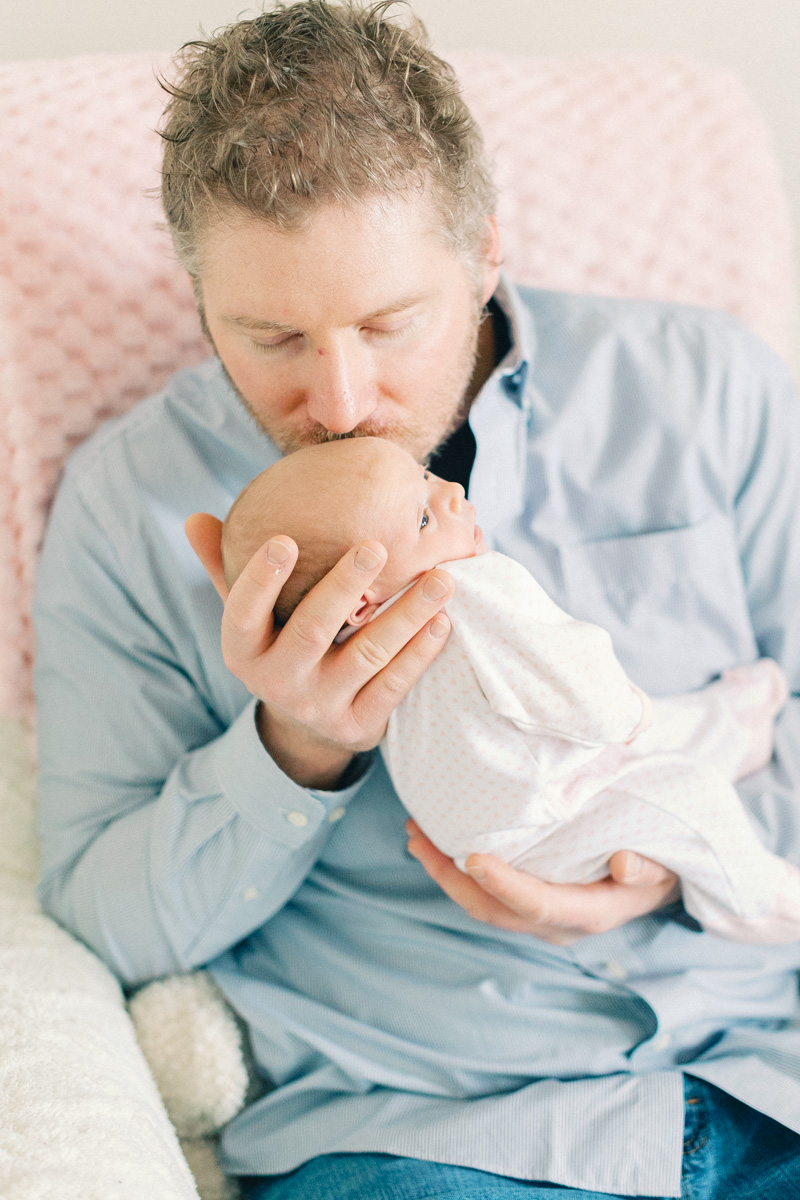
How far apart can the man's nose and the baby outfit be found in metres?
0.21

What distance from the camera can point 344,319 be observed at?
3.23 feet

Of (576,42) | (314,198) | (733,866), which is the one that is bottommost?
(733,866)

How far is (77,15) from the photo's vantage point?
1.55 meters

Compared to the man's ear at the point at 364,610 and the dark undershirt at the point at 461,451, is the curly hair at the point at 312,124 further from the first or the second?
the man's ear at the point at 364,610

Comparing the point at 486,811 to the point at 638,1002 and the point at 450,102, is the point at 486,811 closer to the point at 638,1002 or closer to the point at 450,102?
the point at 638,1002

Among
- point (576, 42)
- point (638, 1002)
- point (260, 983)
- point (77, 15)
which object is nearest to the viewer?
point (638, 1002)

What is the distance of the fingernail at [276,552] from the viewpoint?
84cm

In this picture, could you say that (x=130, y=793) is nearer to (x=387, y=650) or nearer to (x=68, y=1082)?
(x=68, y=1082)

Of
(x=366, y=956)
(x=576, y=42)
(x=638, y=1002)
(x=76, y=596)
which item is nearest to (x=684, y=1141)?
(x=638, y=1002)

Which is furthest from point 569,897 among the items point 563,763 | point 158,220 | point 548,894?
point 158,220

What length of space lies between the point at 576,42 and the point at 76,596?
1.37m

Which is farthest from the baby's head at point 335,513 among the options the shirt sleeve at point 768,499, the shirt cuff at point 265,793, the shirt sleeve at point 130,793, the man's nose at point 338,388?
the shirt sleeve at point 768,499

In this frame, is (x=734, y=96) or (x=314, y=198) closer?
(x=314, y=198)

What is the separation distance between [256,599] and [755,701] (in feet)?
2.50
